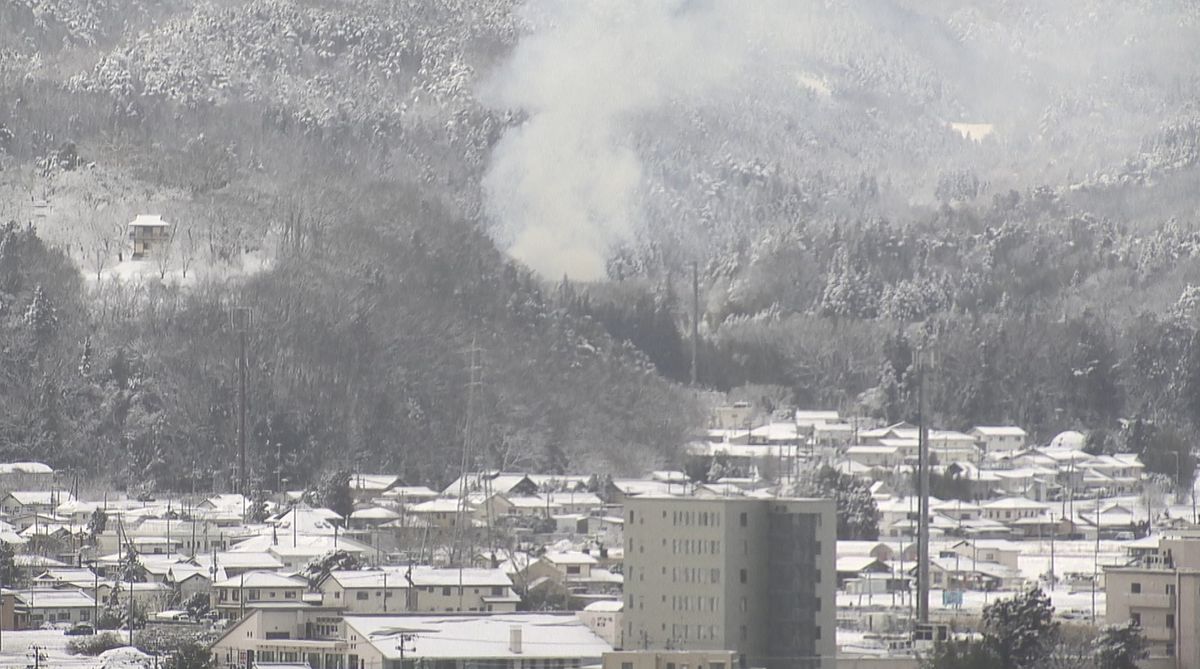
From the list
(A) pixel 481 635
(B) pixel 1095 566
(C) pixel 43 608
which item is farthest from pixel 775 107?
(A) pixel 481 635

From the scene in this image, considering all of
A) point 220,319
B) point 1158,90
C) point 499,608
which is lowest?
point 499,608

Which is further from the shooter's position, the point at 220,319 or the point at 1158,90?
the point at 1158,90

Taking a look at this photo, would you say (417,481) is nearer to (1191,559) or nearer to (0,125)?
(0,125)

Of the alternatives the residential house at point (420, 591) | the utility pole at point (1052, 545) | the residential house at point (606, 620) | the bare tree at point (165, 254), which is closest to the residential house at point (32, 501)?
the bare tree at point (165, 254)

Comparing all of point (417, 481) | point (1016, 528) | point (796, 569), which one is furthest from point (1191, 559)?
point (417, 481)

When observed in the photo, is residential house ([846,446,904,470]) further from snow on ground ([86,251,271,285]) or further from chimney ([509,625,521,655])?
chimney ([509,625,521,655])

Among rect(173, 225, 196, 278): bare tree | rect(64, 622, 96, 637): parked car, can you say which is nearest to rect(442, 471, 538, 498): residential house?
rect(173, 225, 196, 278): bare tree

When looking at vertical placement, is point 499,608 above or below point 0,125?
below
